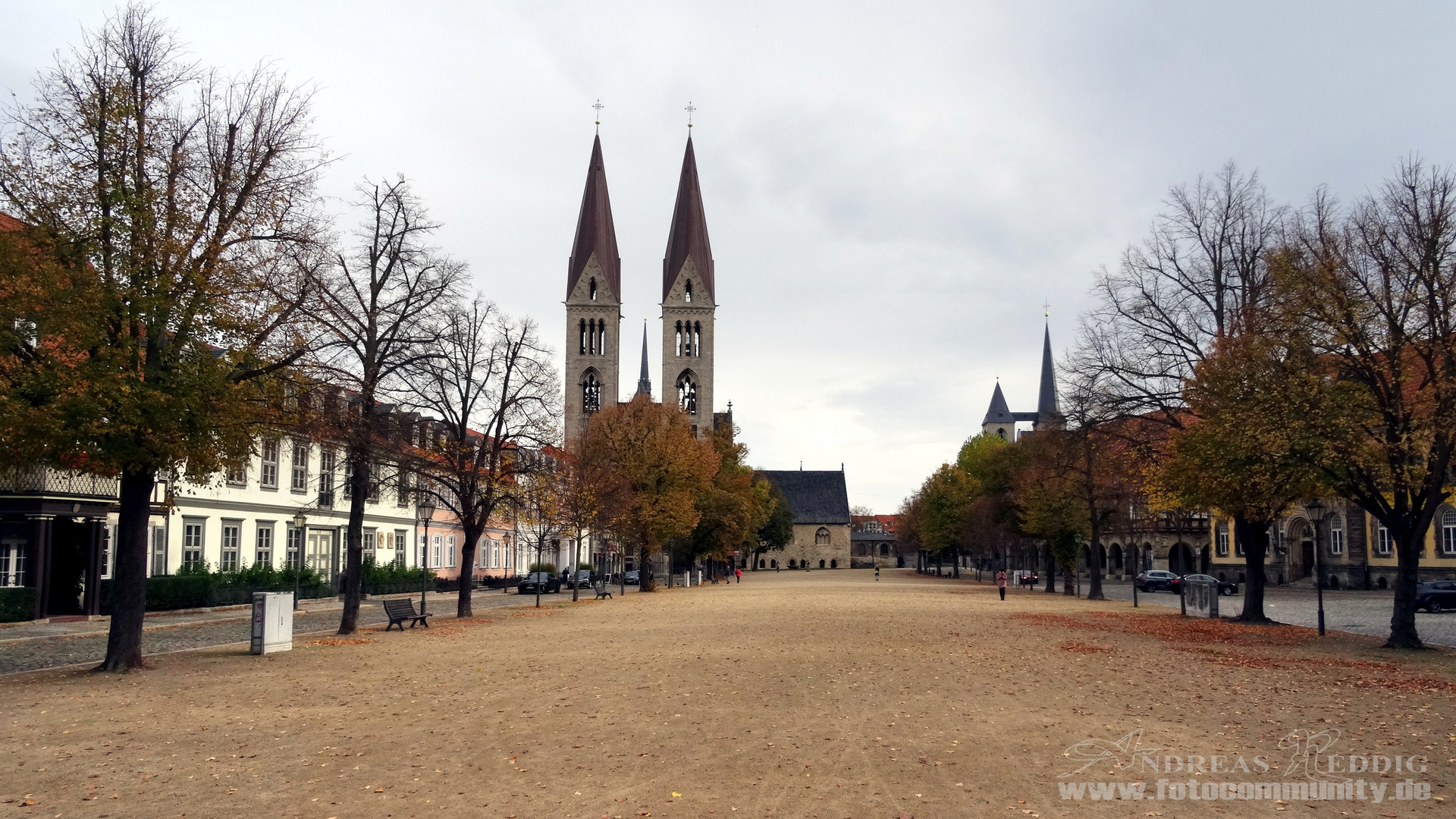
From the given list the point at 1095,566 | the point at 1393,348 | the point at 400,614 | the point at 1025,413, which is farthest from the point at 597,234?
the point at 1025,413

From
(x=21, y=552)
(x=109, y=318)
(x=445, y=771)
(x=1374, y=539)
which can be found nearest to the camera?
(x=445, y=771)

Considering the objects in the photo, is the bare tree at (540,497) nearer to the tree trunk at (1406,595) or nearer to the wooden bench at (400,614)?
the wooden bench at (400,614)

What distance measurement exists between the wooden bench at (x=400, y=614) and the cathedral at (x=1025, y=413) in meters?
50.6

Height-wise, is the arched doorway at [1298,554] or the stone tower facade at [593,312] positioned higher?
the stone tower facade at [593,312]

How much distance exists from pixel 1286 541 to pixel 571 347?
6194 centimetres

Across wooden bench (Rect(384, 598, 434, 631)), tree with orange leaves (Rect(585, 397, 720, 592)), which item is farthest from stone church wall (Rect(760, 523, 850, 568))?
wooden bench (Rect(384, 598, 434, 631))

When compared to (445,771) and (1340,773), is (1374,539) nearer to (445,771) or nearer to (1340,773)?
(1340,773)

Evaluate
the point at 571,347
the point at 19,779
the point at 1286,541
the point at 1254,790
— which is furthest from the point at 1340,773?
the point at 571,347

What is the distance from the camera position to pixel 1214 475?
24.1 m

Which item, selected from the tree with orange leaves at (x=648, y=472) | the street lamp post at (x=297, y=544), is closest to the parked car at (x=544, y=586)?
the tree with orange leaves at (x=648, y=472)

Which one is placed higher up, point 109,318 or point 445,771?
point 109,318

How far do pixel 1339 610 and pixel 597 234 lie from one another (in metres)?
72.9

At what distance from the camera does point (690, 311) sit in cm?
10062

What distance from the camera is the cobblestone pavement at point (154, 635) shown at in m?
18.9
